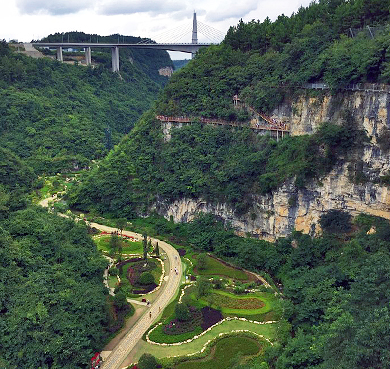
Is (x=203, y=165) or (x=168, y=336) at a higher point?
(x=203, y=165)

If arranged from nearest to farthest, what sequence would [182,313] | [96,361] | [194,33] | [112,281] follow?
[96,361]
[182,313]
[112,281]
[194,33]

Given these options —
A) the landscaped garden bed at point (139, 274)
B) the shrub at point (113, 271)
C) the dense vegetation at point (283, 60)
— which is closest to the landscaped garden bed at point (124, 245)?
the landscaped garden bed at point (139, 274)

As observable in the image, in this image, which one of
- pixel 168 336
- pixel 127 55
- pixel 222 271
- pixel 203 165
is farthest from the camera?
pixel 127 55

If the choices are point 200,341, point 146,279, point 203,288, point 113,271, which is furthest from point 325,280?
point 113,271

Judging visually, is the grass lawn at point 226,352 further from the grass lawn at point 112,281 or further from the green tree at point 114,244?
the green tree at point 114,244

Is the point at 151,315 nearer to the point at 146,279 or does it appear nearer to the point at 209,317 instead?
the point at 209,317

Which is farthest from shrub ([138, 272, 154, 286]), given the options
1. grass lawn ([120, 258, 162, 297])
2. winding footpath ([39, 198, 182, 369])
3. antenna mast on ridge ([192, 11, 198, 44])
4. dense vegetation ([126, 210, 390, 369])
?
antenna mast on ridge ([192, 11, 198, 44])
